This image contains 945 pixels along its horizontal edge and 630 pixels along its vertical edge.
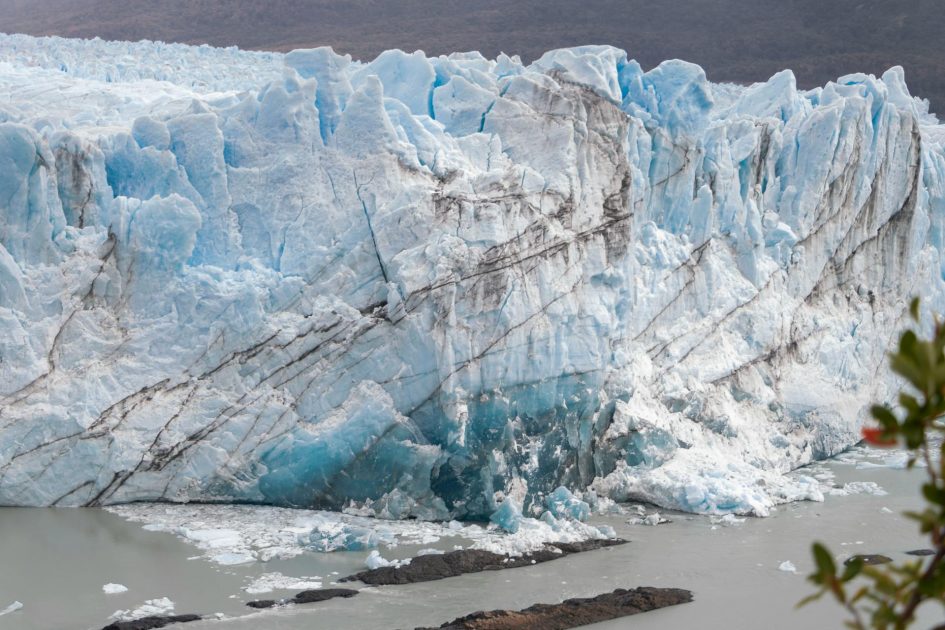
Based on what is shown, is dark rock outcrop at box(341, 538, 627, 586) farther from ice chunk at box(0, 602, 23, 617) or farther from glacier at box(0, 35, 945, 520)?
ice chunk at box(0, 602, 23, 617)

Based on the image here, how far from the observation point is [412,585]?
6602mm

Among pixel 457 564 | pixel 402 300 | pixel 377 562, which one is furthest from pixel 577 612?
pixel 402 300

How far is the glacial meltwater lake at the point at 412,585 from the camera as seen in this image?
599 cm

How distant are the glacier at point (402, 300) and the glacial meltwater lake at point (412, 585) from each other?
561mm

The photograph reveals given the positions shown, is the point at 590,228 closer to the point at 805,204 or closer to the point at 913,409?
the point at 805,204

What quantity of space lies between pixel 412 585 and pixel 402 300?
2052 mm

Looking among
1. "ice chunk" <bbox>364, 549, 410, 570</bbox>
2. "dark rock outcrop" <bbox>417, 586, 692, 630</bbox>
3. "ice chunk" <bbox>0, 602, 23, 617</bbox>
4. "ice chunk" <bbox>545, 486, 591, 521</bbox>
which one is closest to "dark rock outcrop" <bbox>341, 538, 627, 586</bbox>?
"ice chunk" <bbox>364, 549, 410, 570</bbox>

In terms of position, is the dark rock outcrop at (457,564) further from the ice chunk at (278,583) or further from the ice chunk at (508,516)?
the ice chunk at (508,516)

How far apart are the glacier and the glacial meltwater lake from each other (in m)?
0.56

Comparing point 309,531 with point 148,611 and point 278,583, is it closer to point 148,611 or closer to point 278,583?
point 278,583

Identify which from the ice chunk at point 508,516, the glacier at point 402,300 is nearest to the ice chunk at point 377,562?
the glacier at point 402,300

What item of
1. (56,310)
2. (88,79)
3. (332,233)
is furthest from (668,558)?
(88,79)

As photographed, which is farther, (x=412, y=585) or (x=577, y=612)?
(x=412, y=585)

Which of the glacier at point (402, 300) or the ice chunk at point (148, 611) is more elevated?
the glacier at point (402, 300)
